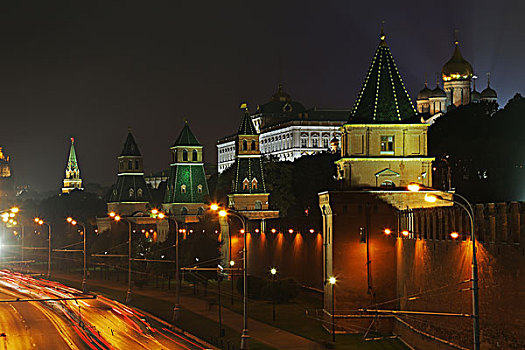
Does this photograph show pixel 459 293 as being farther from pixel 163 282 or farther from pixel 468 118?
pixel 468 118

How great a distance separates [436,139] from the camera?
121m

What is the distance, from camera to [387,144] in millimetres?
63750

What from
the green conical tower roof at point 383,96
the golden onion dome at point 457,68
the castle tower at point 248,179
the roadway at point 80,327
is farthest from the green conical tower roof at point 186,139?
the golden onion dome at point 457,68

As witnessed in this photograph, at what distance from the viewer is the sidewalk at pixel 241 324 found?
56.3 metres

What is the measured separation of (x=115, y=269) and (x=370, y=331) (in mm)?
66718

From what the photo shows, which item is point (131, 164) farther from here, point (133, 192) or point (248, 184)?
point (248, 184)

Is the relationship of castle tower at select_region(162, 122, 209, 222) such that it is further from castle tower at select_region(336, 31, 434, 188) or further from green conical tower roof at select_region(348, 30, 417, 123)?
castle tower at select_region(336, 31, 434, 188)

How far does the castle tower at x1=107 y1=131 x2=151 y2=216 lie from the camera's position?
14600 cm

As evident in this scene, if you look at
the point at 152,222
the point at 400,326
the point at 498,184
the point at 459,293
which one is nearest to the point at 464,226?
the point at 459,293

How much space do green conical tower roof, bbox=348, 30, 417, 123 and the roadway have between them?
17119mm

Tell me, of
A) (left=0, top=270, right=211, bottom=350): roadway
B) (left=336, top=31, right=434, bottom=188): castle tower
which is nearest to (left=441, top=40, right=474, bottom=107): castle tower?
(left=0, top=270, right=211, bottom=350): roadway

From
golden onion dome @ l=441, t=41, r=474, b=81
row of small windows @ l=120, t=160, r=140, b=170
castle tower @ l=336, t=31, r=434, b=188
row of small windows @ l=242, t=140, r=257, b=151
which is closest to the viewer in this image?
castle tower @ l=336, t=31, r=434, b=188

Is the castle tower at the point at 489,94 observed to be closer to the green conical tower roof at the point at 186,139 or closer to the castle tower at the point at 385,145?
the green conical tower roof at the point at 186,139

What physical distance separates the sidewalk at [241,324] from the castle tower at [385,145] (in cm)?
997
